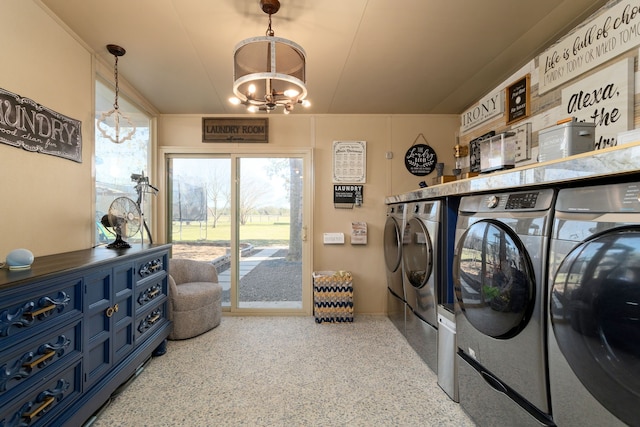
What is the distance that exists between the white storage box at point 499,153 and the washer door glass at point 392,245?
49.1 inches

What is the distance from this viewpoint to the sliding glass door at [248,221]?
12.3 feet

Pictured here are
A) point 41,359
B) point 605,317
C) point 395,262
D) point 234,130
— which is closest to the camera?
point 605,317

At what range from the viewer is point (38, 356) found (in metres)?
1.30

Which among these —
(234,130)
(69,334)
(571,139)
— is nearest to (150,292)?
(69,334)

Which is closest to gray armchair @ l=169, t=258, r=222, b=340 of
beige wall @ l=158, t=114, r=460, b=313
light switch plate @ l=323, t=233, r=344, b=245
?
beige wall @ l=158, t=114, r=460, b=313

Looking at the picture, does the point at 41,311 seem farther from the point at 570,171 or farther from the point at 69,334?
the point at 570,171

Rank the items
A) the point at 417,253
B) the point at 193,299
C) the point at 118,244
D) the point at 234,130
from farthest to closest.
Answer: the point at 234,130
the point at 193,299
the point at 417,253
the point at 118,244

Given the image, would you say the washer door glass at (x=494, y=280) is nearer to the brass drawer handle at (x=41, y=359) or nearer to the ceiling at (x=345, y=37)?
the ceiling at (x=345, y=37)

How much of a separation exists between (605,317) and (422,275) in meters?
1.45

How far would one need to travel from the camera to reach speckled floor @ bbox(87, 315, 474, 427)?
70.9 inches

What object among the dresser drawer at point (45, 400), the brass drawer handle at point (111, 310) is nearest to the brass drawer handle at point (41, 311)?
the dresser drawer at point (45, 400)

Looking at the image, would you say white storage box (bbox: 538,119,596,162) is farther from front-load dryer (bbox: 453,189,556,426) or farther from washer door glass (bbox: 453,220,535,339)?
washer door glass (bbox: 453,220,535,339)

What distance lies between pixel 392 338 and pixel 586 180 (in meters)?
2.35

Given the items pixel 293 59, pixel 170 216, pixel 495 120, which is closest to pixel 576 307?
pixel 293 59
